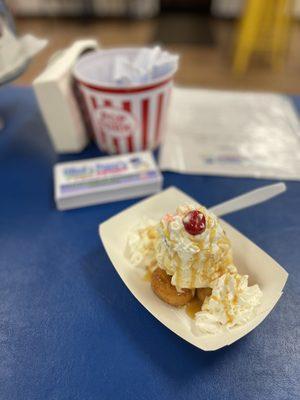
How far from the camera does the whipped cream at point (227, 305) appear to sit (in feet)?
1.37

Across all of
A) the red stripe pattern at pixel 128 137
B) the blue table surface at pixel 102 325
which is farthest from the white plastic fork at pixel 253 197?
the red stripe pattern at pixel 128 137

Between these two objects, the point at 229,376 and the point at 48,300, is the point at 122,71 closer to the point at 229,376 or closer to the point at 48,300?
the point at 48,300

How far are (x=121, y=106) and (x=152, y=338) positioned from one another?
438mm

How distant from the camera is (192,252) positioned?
43 centimetres

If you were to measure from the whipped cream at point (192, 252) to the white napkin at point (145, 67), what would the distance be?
0.36 metres

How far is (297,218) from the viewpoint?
0.61m

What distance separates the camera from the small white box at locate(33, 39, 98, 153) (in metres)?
0.68

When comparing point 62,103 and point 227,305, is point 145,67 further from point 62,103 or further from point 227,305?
point 227,305

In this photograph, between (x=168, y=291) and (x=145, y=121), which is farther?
(x=145, y=121)

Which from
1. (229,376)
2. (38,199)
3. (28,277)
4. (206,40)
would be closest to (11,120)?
(38,199)

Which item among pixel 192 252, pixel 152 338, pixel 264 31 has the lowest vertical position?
pixel 264 31

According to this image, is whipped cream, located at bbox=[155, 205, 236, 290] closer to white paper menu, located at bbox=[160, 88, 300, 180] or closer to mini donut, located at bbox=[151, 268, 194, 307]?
mini donut, located at bbox=[151, 268, 194, 307]

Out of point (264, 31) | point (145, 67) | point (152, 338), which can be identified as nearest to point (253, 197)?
point (152, 338)

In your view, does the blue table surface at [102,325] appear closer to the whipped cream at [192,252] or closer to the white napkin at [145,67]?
the whipped cream at [192,252]
